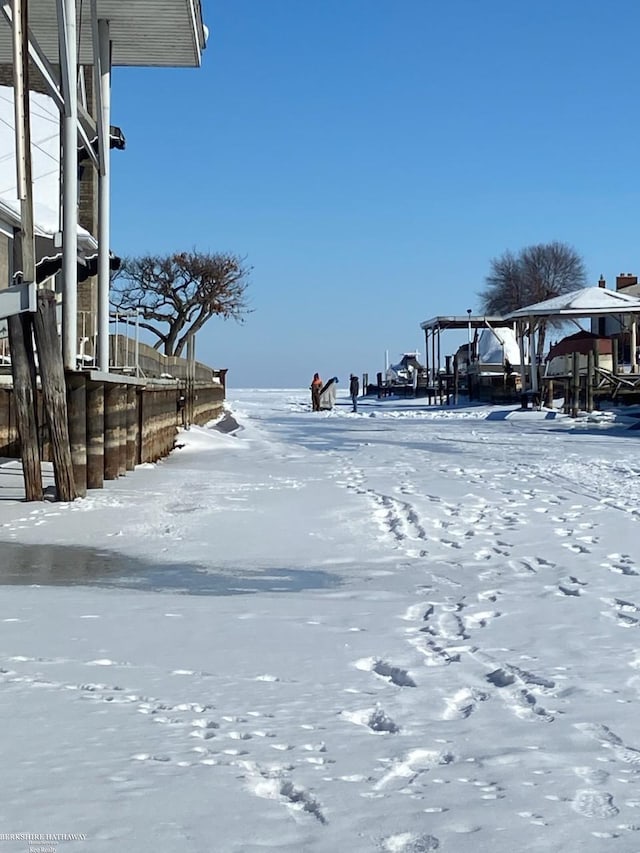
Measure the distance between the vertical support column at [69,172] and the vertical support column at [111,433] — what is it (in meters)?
0.78

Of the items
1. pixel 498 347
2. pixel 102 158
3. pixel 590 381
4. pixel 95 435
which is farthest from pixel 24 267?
pixel 498 347

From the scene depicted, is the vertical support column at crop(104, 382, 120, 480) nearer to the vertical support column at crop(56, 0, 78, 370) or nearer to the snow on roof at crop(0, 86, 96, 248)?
the vertical support column at crop(56, 0, 78, 370)

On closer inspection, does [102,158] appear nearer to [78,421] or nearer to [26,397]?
[78,421]

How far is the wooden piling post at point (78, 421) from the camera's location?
1045cm

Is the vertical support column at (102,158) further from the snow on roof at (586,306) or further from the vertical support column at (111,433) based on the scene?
the snow on roof at (586,306)

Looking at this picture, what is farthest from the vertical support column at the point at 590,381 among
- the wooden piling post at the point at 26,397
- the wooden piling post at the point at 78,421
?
the wooden piling post at the point at 26,397

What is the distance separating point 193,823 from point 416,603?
10.1 feet

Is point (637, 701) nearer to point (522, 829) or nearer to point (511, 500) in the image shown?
point (522, 829)

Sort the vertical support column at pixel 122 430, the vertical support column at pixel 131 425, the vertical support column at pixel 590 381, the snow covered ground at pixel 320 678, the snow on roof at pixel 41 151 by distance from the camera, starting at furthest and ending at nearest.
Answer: the vertical support column at pixel 590 381 < the snow on roof at pixel 41 151 < the vertical support column at pixel 131 425 < the vertical support column at pixel 122 430 < the snow covered ground at pixel 320 678

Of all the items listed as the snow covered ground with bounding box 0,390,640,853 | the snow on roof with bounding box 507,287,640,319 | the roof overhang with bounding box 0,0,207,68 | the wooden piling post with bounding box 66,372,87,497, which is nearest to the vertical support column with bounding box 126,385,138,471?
the wooden piling post with bounding box 66,372,87,497

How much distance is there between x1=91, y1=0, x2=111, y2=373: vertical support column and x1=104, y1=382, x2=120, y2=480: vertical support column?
3.98ft

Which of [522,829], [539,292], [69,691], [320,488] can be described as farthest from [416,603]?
[539,292]

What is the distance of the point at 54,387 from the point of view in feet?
32.2

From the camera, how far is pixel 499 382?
148 feet
